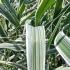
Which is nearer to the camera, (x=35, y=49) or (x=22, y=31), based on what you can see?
(x=35, y=49)

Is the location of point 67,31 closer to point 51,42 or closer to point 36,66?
point 51,42

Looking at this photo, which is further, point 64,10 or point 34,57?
point 64,10

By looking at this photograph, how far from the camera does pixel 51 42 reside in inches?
26.4

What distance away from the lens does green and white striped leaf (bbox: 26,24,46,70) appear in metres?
0.48

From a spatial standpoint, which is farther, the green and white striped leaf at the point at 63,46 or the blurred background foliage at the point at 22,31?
the blurred background foliage at the point at 22,31

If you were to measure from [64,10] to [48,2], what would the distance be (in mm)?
110

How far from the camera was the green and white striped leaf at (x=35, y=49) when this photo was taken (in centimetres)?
48

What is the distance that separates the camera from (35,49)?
1.66ft

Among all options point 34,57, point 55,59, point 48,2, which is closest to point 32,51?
point 34,57

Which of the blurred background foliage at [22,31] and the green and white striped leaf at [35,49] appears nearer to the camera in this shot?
the green and white striped leaf at [35,49]

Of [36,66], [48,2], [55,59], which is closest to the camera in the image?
[36,66]

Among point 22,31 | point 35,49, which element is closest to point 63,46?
point 35,49

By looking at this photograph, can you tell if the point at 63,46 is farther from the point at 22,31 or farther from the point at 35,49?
the point at 22,31

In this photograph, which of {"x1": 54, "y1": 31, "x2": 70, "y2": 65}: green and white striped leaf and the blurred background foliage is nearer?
{"x1": 54, "y1": 31, "x2": 70, "y2": 65}: green and white striped leaf
